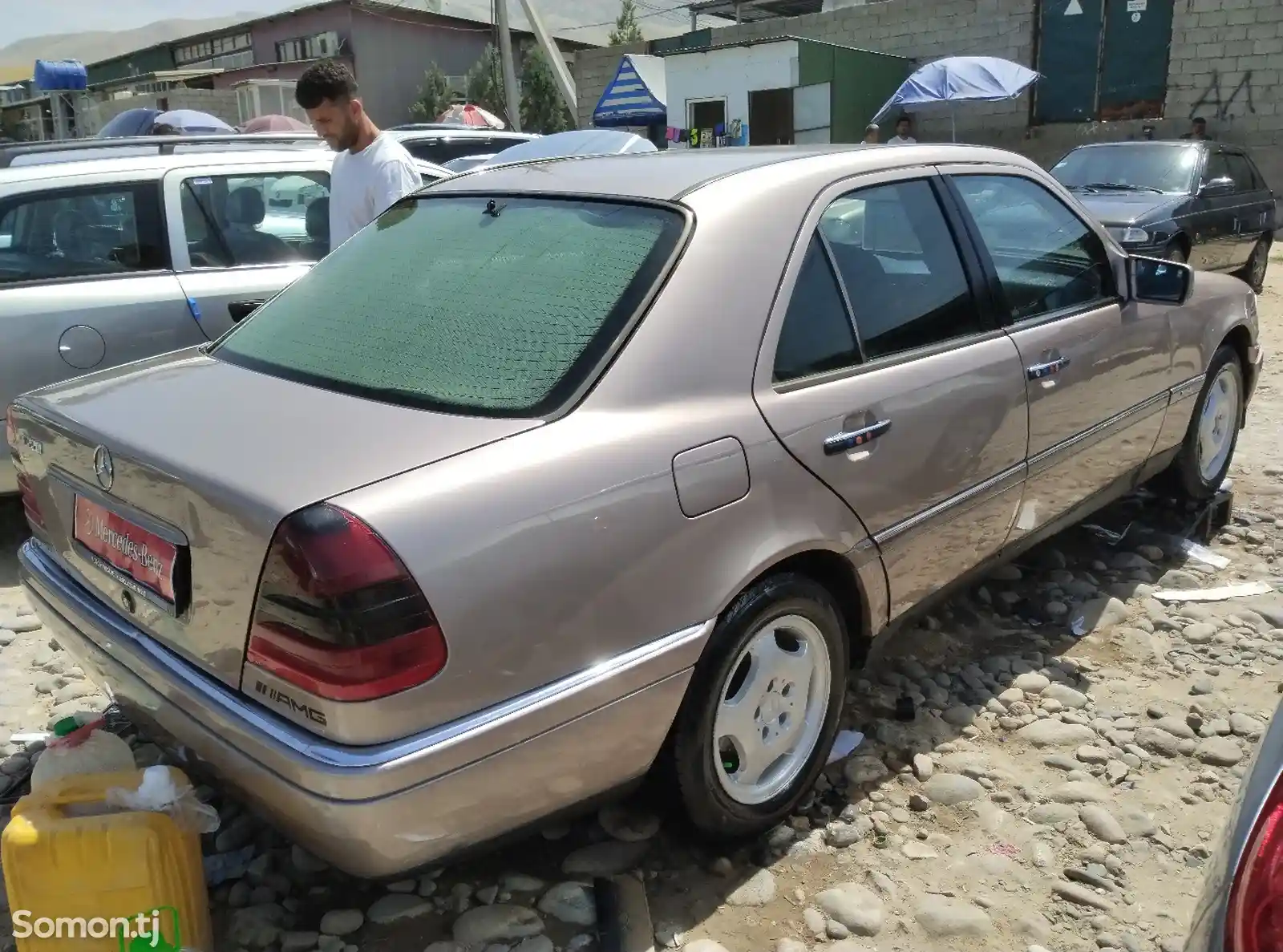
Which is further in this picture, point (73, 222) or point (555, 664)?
point (73, 222)

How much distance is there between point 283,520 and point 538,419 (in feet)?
1.73

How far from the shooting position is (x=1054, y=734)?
10.5ft

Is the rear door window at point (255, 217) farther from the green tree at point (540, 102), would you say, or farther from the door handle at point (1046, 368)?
the green tree at point (540, 102)

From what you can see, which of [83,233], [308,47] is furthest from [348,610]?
[308,47]

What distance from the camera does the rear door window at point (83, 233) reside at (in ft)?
14.4

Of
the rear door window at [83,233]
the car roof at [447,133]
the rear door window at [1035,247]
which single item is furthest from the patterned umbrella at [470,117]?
the rear door window at [1035,247]

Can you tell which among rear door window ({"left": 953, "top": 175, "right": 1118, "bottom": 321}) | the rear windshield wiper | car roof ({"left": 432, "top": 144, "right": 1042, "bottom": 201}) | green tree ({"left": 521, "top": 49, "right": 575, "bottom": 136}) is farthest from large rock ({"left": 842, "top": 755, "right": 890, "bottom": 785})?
green tree ({"left": 521, "top": 49, "right": 575, "bottom": 136})

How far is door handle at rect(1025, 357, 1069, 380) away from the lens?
10.6 ft

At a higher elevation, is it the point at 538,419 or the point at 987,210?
the point at 987,210

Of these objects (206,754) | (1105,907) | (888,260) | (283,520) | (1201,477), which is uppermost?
(888,260)

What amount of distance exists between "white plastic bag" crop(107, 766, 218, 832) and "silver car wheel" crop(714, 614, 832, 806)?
43.2 inches

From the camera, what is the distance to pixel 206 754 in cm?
207

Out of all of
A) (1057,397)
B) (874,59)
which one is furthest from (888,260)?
(874,59)

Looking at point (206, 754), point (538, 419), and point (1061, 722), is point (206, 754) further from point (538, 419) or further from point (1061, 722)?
point (1061, 722)
